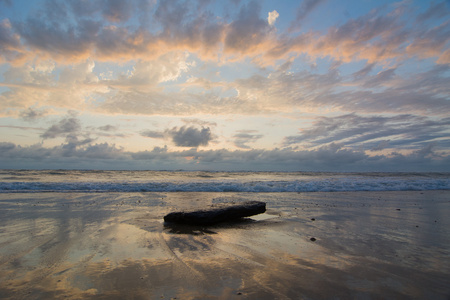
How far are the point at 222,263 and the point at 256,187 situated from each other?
51.5 ft

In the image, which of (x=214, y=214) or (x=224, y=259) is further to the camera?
(x=214, y=214)

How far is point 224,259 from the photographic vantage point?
170 inches

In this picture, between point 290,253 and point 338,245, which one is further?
point 338,245

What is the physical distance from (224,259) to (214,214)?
2.82 m

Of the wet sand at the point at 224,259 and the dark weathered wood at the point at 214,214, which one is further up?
the dark weathered wood at the point at 214,214

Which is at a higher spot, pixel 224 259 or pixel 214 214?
pixel 214 214

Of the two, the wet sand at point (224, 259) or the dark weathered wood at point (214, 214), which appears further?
the dark weathered wood at point (214, 214)

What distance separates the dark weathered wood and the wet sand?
29 centimetres

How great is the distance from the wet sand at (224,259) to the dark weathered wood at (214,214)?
0.95ft

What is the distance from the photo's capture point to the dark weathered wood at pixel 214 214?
6977 mm

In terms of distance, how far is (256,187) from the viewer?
19578 millimetres

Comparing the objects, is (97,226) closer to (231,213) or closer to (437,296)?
(231,213)

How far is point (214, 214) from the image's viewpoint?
23.4 ft

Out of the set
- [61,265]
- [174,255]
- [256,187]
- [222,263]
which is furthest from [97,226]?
[256,187]
